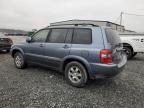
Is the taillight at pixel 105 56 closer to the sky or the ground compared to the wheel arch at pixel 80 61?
closer to the sky

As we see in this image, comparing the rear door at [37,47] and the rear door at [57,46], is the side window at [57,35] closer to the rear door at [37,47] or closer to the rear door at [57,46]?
the rear door at [57,46]

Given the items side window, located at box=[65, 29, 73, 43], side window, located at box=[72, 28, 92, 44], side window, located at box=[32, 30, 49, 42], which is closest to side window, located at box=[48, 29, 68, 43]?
side window, located at box=[65, 29, 73, 43]

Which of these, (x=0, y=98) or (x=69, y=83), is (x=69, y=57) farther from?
(x=0, y=98)

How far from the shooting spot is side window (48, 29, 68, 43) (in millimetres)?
4488

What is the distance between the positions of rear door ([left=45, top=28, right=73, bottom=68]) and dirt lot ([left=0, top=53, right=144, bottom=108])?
2.15 ft

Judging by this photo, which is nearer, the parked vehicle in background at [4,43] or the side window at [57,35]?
the side window at [57,35]

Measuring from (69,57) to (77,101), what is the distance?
1292 millimetres

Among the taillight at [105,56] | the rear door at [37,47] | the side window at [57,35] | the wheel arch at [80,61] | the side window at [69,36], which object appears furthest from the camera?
Answer: the rear door at [37,47]

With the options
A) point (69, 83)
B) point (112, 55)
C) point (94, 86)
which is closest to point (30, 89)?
point (69, 83)

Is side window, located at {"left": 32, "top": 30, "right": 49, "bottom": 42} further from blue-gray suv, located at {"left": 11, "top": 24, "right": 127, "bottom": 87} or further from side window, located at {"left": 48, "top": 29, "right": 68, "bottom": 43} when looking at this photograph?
side window, located at {"left": 48, "top": 29, "right": 68, "bottom": 43}

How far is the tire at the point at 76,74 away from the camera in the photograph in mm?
3973

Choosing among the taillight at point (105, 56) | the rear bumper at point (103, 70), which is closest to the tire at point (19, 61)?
the rear bumper at point (103, 70)

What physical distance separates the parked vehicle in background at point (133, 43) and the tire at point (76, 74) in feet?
18.3

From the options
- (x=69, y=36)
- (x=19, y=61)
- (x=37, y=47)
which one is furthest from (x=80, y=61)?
(x=19, y=61)
